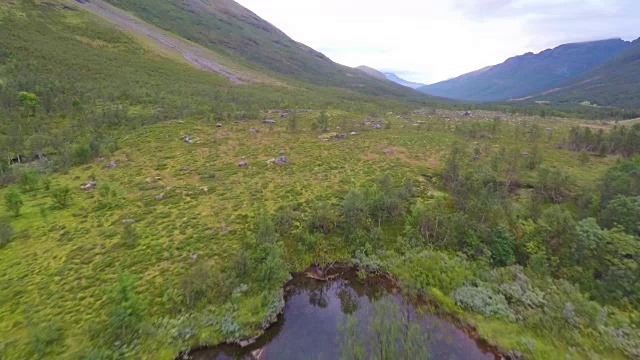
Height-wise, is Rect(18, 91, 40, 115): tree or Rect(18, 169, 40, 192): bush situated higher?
Rect(18, 91, 40, 115): tree

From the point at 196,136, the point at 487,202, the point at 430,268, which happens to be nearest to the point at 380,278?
the point at 430,268

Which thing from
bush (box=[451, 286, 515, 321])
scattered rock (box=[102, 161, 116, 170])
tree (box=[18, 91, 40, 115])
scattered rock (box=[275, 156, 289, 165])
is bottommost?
bush (box=[451, 286, 515, 321])

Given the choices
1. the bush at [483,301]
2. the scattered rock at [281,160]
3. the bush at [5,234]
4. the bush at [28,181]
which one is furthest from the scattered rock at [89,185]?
the bush at [483,301]

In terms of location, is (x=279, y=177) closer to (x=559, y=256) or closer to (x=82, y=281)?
(x=82, y=281)

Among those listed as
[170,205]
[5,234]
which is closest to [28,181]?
[5,234]

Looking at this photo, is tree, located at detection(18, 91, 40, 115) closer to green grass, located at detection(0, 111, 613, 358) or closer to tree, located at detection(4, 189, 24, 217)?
green grass, located at detection(0, 111, 613, 358)

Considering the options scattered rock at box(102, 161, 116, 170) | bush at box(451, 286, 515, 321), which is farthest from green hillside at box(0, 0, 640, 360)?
scattered rock at box(102, 161, 116, 170)
